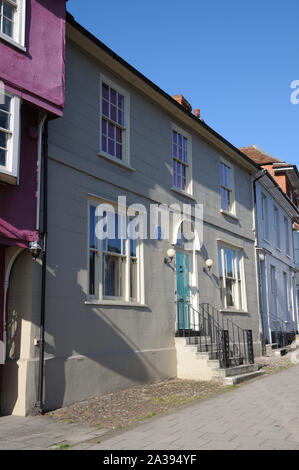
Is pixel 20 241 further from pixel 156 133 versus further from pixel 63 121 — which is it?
pixel 156 133

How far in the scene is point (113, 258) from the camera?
10.3 meters

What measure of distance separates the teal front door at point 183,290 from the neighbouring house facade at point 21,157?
205 inches

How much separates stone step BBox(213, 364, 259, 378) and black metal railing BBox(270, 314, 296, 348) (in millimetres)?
6386

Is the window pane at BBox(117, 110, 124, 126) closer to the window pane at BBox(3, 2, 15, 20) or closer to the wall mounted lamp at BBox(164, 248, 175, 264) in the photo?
the wall mounted lamp at BBox(164, 248, 175, 264)

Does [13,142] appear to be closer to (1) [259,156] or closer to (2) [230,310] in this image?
(2) [230,310]

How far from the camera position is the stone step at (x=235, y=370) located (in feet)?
35.9

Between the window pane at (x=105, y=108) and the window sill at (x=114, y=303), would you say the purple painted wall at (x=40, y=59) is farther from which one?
the window sill at (x=114, y=303)

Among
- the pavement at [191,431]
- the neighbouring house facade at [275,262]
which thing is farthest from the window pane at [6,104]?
the neighbouring house facade at [275,262]

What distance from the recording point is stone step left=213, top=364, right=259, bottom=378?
430 inches

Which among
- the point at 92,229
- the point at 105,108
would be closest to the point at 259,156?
the point at 105,108

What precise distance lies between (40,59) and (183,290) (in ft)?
23.0

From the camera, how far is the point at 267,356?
16.3 meters

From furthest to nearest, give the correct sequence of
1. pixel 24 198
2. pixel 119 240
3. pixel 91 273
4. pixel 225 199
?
1. pixel 225 199
2. pixel 119 240
3. pixel 91 273
4. pixel 24 198

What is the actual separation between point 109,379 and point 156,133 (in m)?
6.20
